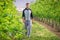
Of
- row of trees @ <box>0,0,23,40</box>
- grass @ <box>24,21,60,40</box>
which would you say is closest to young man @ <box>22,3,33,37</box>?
grass @ <box>24,21,60,40</box>

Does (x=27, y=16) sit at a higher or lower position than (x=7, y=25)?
lower

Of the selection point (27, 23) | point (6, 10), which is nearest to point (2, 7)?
point (6, 10)

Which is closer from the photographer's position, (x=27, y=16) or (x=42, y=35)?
(x=27, y=16)

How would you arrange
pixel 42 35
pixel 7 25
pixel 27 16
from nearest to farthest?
pixel 7 25 → pixel 27 16 → pixel 42 35

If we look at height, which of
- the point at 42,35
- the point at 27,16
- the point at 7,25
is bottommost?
the point at 42,35

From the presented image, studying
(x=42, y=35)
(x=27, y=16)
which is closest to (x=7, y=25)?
(x=27, y=16)

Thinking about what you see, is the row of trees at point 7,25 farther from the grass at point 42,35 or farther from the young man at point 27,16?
the grass at point 42,35

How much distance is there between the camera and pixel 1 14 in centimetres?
895

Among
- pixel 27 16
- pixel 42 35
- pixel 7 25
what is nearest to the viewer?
pixel 7 25

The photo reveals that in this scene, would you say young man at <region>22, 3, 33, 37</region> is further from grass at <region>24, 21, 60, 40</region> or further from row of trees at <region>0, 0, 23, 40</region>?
row of trees at <region>0, 0, 23, 40</region>

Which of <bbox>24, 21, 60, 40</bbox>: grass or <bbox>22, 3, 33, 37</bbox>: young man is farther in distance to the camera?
<bbox>24, 21, 60, 40</bbox>: grass

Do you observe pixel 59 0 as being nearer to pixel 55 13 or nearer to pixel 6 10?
pixel 55 13

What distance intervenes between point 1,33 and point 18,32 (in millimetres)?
841

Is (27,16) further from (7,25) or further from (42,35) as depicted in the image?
(7,25)
